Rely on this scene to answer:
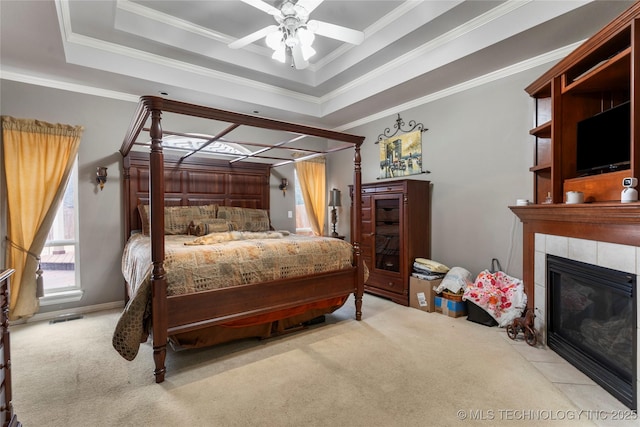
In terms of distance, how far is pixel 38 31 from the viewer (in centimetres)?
261

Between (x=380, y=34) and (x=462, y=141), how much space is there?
161cm

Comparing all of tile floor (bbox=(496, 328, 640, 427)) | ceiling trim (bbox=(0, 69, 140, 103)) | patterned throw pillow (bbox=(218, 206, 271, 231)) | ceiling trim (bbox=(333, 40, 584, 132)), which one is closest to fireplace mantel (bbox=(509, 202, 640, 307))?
tile floor (bbox=(496, 328, 640, 427))

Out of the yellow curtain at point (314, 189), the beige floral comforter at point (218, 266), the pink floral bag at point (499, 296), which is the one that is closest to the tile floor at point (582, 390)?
the pink floral bag at point (499, 296)

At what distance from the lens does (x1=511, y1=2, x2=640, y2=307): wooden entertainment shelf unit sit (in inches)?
71.5

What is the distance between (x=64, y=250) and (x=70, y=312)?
75 cm

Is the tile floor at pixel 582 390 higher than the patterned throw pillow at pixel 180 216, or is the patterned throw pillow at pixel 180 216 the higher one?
the patterned throw pillow at pixel 180 216

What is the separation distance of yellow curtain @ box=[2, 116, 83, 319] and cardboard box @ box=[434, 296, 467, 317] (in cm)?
456

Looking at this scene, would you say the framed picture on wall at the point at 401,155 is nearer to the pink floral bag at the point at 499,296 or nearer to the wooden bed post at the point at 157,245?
the pink floral bag at the point at 499,296

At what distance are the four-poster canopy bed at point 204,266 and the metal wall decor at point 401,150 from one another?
144 cm

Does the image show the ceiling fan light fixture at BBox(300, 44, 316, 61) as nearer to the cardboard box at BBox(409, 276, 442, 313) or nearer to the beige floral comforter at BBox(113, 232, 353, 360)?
the beige floral comforter at BBox(113, 232, 353, 360)

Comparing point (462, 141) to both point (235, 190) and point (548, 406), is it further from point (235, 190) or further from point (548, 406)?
point (235, 190)

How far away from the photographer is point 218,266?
2447mm

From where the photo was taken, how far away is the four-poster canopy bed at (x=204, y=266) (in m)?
2.14

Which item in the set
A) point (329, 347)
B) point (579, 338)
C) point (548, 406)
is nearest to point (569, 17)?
point (579, 338)
